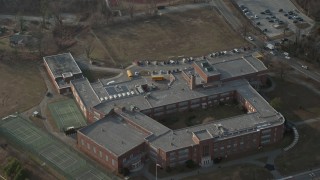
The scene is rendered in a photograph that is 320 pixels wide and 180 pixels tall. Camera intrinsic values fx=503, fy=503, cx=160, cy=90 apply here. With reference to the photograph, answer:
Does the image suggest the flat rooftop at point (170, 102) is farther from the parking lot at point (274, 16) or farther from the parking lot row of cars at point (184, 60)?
the parking lot at point (274, 16)

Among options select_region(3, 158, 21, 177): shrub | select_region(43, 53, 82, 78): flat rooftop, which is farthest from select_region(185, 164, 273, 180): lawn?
select_region(43, 53, 82, 78): flat rooftop

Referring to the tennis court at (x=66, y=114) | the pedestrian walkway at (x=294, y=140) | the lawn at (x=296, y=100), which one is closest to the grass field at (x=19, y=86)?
the tennis court at (x=66, y=114)

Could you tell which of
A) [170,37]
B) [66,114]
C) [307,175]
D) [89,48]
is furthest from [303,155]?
[89,48]

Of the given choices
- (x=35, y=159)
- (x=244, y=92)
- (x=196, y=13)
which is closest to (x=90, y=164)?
(x=35, y=159)

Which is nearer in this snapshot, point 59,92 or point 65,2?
point 59,92

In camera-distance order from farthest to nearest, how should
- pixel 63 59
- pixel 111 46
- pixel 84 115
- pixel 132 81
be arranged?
1. pixel 111 46
2. pixel 63 59
3. pixel 132 81
4. pixel 84 115

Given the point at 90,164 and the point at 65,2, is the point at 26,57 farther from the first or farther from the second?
the point at 90,164

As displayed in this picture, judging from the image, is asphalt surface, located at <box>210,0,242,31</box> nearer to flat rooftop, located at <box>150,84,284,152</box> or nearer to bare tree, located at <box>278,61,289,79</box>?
bare tree, located at <box>278,61,289,79</box>
